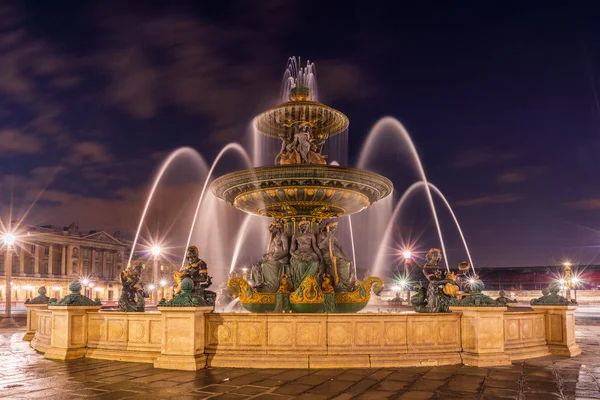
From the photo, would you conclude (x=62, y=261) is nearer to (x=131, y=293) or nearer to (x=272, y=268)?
(x=131, y=293)

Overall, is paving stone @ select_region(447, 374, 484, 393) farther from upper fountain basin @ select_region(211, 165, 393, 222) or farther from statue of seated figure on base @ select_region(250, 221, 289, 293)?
statue of seated figure on base @ select_region(250, 221, 289, 293)

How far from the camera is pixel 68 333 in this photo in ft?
34.8

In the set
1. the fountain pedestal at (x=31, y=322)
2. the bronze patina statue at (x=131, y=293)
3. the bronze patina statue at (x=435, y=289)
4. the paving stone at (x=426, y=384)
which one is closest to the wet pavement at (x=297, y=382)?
the paving stone at (x=426, y=384)

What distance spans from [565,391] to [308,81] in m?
14.2

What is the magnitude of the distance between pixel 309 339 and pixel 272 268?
447 cm

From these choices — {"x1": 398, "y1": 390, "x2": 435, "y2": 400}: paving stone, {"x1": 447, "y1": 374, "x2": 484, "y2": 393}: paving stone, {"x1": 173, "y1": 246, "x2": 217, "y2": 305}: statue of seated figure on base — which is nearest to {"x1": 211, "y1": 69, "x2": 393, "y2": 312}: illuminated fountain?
{"x1": 173, "y1": 246, "x2": 217, "y2": 305}: statue of seated figure on base

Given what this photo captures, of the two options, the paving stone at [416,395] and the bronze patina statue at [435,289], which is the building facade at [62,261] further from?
the paving stone at [416,395]

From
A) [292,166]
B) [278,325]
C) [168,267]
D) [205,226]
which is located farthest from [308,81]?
[168,267]

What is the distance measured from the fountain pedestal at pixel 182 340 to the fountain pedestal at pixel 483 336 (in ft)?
15.8

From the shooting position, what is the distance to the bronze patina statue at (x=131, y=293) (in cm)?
1338

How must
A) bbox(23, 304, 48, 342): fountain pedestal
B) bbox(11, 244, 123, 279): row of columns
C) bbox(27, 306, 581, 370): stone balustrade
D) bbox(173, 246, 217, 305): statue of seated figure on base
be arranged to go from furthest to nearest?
bbox(11, 244, 123, 279): row of columns
bbox(23, 304, 48, 342): fountain pedestal
bbox(173, 246, 217, 305): statue of seated figure on base
bbox(27, 306, 581, 370): stone balustrade

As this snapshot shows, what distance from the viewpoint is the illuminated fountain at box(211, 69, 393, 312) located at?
1303 cm

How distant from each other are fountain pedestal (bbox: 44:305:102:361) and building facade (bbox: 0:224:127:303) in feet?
296

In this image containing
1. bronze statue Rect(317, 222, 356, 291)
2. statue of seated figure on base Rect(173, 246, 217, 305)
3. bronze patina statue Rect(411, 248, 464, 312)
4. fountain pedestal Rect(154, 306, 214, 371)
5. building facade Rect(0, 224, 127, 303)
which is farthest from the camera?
building facade Rect(0, 224, 127, 303)
